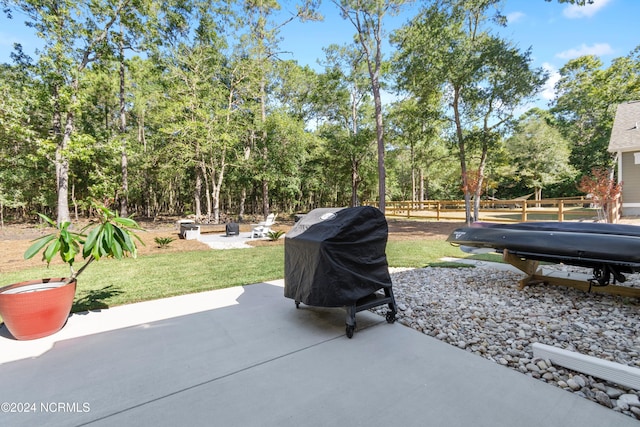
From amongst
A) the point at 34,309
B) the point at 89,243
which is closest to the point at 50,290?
the point at 34,309

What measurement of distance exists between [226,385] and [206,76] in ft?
47.7

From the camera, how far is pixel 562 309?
10.1 feet

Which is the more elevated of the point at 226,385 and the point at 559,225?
the point at 559,225

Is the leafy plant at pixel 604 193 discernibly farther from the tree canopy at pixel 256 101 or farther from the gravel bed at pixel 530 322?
the gravel bed at pixel 530 322

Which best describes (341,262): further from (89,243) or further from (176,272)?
(176,272)

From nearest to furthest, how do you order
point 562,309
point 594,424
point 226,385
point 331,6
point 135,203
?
point 594,424 < point 226,385 < point 562,309 < point 331,6 < point 135,203

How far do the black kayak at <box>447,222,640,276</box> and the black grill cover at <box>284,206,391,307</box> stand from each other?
77.2 inches

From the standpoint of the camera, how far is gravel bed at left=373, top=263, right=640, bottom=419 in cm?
195

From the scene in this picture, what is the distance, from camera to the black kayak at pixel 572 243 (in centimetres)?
289

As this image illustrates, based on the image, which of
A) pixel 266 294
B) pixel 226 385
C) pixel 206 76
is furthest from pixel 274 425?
pixel 206 76

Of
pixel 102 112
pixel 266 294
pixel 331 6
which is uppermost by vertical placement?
pixel 331 6

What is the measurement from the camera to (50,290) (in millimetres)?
2549

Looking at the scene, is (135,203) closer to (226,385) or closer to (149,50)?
(149,50)

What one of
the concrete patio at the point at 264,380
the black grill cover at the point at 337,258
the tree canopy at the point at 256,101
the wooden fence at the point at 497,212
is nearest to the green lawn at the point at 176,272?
the concrete patio at the point at 264,380
